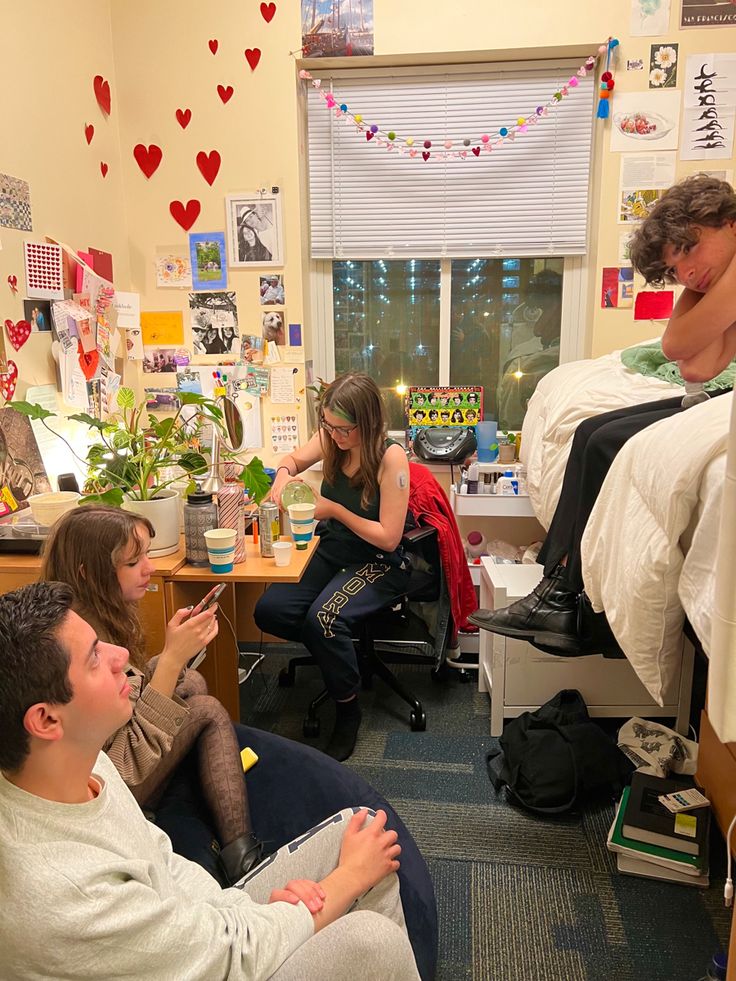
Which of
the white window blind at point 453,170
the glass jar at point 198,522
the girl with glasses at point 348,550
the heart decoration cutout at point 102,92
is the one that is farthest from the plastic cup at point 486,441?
the heart decoration cutout at point 102,92

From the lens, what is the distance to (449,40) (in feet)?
9.10

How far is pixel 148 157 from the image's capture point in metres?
2.92

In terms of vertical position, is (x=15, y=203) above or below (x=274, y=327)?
above

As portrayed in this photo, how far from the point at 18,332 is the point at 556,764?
6.62 feet

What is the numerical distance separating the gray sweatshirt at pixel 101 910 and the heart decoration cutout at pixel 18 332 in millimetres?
1619

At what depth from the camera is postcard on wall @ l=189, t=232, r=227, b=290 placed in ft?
9.71

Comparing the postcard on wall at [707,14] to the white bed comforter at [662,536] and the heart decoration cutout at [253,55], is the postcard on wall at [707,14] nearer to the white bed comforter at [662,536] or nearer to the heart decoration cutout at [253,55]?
the heart decoration cutout at [253,55]

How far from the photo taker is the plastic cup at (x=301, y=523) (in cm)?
211

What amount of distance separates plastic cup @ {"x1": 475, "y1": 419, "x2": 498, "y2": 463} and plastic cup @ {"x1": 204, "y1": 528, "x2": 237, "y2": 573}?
154 centimetres

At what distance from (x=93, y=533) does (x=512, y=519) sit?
2105 millimetres

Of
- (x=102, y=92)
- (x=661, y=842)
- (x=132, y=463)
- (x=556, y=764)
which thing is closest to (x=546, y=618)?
(x=556, y=764)

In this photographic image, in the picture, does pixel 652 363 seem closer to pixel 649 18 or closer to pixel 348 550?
pixel 348 550

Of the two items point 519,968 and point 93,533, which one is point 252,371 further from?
point 519,968

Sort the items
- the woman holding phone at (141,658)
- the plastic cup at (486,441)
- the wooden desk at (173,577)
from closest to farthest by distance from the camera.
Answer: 1. the woman holding phone at (141,658)
2. the wooden desk at (173,577)
3. the plastic cup at (486,441)
